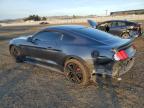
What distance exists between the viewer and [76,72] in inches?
248

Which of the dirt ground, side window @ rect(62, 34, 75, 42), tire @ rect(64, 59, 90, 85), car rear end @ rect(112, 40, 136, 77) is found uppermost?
side window @ rect(62, 34, 75, 42)

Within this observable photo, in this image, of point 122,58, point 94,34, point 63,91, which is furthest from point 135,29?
point 63,91

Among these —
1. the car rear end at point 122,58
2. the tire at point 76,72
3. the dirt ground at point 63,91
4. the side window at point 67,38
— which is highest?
the side window at point 67,38

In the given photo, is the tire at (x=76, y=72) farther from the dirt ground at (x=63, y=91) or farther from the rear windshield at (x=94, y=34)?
the rear windshield at (x=94, y=34)

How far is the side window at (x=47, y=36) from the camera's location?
694 cm

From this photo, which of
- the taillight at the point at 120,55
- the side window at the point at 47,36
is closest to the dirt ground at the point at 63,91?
the taillight at the point at 120,55

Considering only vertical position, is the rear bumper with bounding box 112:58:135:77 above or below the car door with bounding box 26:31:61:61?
below

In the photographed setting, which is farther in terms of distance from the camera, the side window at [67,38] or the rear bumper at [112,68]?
the side window at [67,38]

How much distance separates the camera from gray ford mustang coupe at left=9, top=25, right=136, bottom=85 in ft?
18.8

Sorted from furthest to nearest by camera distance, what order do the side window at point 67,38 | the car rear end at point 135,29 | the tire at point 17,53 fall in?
1. the car rear end at point 135,29
2. the tire at point 17,53
3. the side window at point 67,38

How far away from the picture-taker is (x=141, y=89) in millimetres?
5758

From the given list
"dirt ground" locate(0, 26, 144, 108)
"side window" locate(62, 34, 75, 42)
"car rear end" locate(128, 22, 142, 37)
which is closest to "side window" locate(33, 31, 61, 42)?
"side window" locate(62, 34, 75, 42)

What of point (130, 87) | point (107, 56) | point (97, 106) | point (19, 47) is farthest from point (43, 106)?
point (19, 47)

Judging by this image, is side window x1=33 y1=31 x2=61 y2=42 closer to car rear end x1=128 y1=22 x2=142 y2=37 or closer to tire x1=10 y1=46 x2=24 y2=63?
tire x1=10 y1=46 x2=24 y2=63
